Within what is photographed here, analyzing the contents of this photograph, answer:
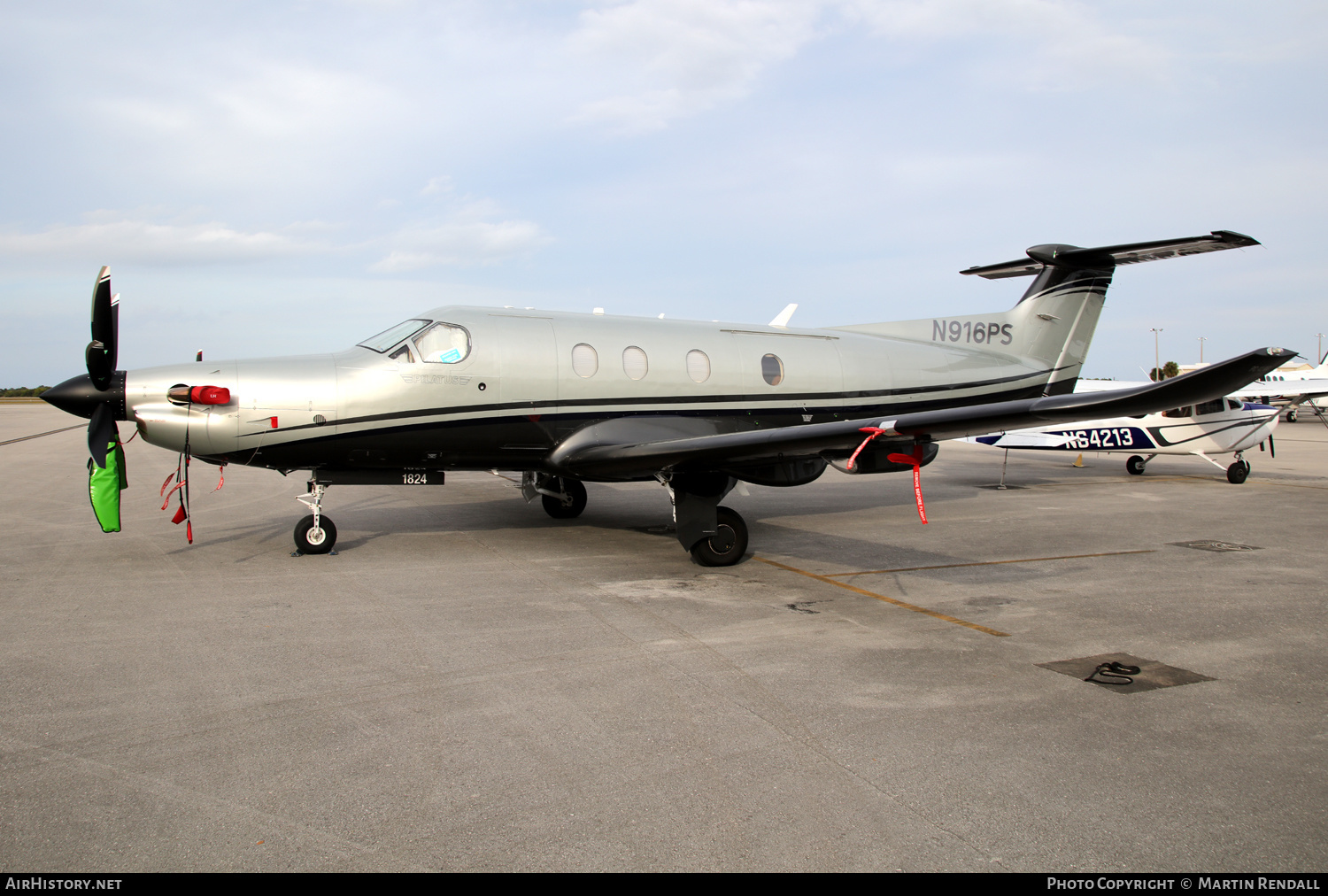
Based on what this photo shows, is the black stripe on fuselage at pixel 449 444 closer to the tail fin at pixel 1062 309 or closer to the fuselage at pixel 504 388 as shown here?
the fuselage at pixel 504 388

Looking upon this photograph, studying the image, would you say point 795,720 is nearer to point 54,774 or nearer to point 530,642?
point 530,642

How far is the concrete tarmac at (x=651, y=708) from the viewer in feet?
11.2

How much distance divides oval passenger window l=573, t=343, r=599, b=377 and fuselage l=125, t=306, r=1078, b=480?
14mm

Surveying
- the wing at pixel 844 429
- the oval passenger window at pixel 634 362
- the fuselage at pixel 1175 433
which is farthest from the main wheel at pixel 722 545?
the fuselage at pixel 1175 433

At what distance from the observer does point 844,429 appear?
743cm

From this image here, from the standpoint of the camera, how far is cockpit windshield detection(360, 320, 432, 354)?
974 centimetres

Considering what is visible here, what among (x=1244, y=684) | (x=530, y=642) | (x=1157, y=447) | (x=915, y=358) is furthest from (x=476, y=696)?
(x=1157, y=447)

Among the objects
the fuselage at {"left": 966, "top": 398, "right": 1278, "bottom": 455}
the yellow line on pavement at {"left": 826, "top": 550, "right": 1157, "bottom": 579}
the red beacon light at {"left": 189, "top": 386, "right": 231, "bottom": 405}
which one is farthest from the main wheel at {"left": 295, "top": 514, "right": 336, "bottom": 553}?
the fuselage at {"left": 966, "top": 398, "right": 1278, "bottom": 455}

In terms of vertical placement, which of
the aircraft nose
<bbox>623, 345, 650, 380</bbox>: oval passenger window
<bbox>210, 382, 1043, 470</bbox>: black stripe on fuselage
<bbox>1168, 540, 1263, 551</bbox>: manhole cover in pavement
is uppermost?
<bbox>623, 345, 650, 380</bbox>: oval passenger window

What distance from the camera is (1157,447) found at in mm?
18312

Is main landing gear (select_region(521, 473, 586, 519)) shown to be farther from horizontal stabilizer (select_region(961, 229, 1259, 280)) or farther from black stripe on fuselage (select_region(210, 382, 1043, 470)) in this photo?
horizontal stabilizer (select_region(961, 229, 1259, 280))

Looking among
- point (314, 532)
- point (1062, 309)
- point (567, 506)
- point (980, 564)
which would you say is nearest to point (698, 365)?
point (567, 506)

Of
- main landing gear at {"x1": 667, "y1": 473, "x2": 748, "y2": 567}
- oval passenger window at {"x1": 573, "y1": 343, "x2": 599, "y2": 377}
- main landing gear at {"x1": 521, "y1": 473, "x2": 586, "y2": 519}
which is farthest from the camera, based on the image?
main landing gear at {"x1": 521, "y1": 473, "x2": 586, "y2": 519}

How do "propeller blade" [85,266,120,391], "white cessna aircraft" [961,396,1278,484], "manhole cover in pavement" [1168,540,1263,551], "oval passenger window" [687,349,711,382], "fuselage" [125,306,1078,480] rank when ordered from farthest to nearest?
"white cessna aircraft" [961,396,1278,484] → "oval passenger window" [687,349,711,382] → "manhole cover in pavement" [1168,540,1263,551] → "fuselage" [125,306,1078,480] → "propeller blade" [85,266,120,391]
